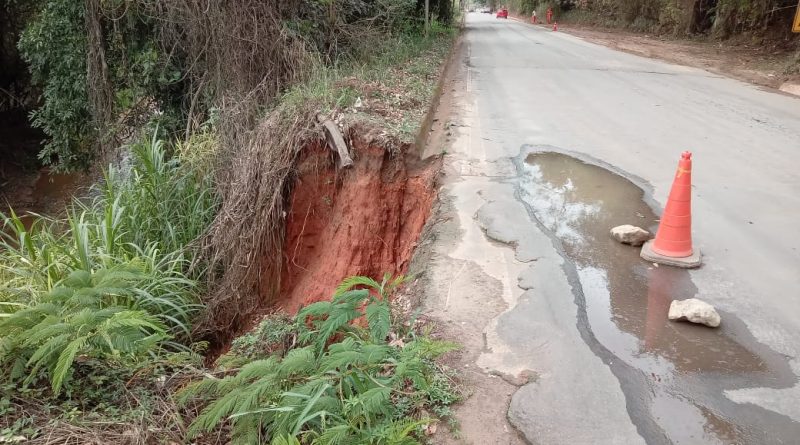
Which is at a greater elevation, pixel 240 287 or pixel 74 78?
pixel 74 78

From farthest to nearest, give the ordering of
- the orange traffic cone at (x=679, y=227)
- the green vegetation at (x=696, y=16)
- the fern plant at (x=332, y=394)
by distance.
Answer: the green vegetation at (x=696, y=16) < the orange traffic cone at (x=679, y=227) < the fern plant at (x=332, y=394)

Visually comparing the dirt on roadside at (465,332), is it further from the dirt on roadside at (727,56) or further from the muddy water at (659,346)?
the dirt on roadside at (727,56)

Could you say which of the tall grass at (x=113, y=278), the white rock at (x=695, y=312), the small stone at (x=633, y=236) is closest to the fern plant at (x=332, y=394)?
the tall grass at (x=113, y=278)

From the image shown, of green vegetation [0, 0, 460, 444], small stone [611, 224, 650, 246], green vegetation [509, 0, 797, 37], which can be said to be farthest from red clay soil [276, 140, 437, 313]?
green vegetation [509, 0, 797, 37]

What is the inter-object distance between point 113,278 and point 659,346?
3.60 metres

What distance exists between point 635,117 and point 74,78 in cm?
1027

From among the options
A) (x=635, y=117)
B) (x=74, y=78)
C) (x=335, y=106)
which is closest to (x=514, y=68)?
(x=635, y=117)

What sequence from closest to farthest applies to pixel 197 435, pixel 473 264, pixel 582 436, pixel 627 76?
pixel 582 436 < pixel 197 435 < pixel 473 264 < pixel 627 76

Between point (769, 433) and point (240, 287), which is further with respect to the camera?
point (240, 287)

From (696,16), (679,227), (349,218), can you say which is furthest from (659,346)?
(696,16)

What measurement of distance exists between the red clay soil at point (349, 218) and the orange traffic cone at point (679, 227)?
2.42 metres

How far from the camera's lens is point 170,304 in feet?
15.3

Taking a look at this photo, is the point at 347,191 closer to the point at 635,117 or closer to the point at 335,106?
the point at 335,106

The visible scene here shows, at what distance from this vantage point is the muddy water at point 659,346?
110 inches
